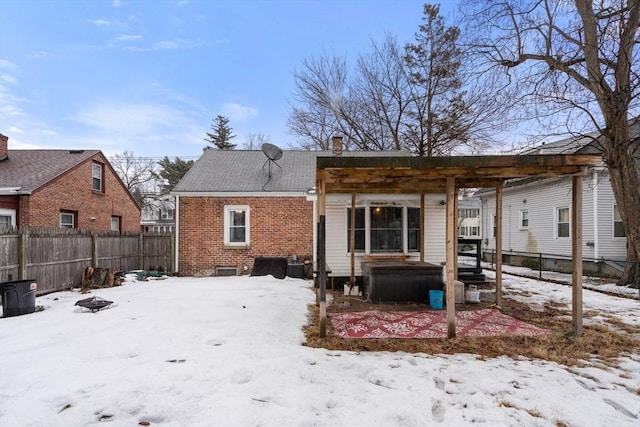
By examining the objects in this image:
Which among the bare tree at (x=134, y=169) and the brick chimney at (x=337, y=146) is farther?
the bare tree at (x=134, y=169)

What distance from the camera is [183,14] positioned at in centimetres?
1261

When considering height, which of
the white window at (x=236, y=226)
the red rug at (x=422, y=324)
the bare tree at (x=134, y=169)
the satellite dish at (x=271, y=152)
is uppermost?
the bare tree at (x=134, y=169)

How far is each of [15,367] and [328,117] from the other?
69.0ft

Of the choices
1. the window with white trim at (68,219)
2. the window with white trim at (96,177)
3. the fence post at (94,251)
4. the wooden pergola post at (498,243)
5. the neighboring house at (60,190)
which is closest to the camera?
the wooden pergola post at (498,243)

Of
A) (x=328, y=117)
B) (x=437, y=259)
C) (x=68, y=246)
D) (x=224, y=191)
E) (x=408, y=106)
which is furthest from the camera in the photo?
(x=328, y=117)

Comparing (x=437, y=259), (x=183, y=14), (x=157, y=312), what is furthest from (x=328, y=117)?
(x=157, y=312)

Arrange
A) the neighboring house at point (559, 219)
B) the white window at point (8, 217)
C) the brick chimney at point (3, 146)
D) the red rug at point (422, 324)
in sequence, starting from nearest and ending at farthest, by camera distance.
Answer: the red rug at point (422, 324) → the white window at point (8, 217) → the neighboring house at point (559, 219) → the brick chimney at point (3, 146)

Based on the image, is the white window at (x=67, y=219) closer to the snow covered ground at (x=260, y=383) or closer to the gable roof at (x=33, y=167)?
the gable roof at (x=33, y=167)

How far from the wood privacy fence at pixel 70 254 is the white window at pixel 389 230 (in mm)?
7057

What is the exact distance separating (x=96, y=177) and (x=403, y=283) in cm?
1503

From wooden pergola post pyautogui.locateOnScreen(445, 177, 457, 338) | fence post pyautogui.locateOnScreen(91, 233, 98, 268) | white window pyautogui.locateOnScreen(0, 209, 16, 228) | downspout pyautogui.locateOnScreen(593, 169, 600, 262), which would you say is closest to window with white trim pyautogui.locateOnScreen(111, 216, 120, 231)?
white window pyautogui.locateOnScreen(0, 209, 16, 228)

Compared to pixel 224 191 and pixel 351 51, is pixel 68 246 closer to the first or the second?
pixel 224 191

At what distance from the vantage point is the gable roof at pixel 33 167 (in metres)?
11.6

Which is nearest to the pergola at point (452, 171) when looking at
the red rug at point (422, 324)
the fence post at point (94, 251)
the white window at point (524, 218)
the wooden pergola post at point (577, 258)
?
the wooden pergola post at point (577, 258)
